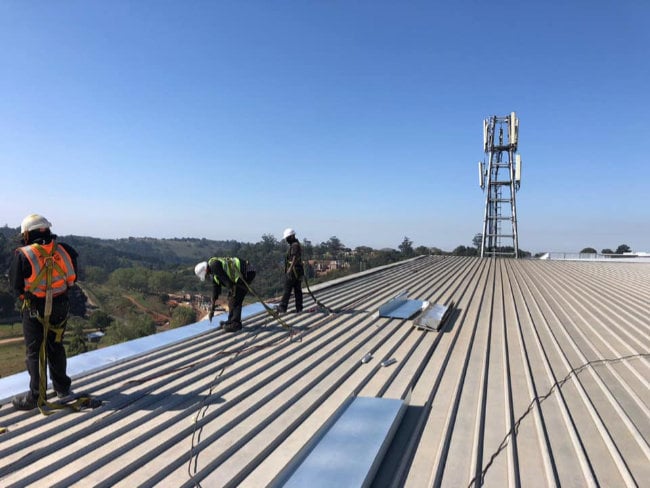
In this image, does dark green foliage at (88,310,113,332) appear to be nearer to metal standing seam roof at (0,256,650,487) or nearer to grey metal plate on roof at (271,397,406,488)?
metal standing seam roof at (0,256,650,487)

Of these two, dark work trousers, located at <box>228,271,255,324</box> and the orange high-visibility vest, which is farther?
dark work trousers, located at <box>228,271,255,324</box>

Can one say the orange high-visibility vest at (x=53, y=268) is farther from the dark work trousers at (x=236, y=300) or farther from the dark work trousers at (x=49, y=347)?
the dark work trousers at (x=236, y=300)

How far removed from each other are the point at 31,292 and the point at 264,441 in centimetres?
234

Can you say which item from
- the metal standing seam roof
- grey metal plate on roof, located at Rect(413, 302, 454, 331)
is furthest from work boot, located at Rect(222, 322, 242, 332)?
grey metal plate on roof, located at Rect(413, 302, 454, 331)

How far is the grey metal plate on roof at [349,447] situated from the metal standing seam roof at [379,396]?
5.4 inches

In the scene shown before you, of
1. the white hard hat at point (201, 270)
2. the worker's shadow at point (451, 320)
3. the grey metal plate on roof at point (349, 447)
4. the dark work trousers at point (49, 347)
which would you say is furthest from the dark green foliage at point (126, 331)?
the grey metal plate on roof at point (349, 447)

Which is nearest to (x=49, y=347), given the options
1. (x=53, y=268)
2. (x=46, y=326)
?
(x=46, y=326)

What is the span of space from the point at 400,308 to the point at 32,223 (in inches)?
214

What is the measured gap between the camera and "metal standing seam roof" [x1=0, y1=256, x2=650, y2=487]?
2.39m

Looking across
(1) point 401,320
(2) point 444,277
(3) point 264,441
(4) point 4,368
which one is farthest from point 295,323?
(4) point 4,368

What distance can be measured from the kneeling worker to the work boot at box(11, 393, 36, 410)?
8.71 feet

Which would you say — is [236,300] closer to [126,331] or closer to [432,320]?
[432,320]

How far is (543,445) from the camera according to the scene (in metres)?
2.63

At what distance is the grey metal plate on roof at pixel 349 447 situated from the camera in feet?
7.18
